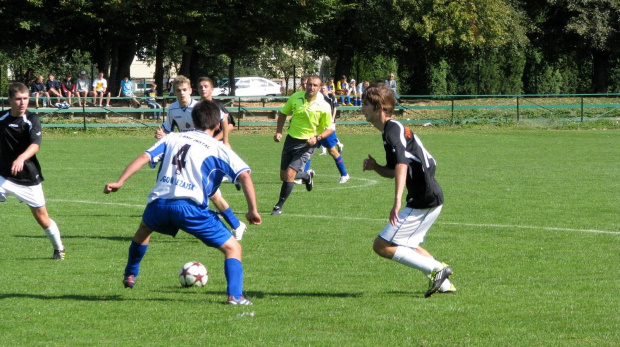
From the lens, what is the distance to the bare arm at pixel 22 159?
7.85 m

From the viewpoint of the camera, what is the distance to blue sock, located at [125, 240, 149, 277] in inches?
256

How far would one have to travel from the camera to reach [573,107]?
34.9m

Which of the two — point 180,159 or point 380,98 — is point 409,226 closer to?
point 380,98

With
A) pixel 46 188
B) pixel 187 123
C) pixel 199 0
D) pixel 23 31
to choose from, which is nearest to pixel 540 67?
pixel 199 0

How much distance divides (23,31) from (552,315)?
119 ft

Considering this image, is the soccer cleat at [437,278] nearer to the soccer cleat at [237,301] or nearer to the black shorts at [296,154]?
the soccer cleat at [237,301]

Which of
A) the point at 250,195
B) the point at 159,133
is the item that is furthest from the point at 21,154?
the point at 250,195

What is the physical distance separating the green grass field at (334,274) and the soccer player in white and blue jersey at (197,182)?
1.90 feet

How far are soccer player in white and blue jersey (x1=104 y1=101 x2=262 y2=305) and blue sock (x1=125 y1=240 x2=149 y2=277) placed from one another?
0.38 metres

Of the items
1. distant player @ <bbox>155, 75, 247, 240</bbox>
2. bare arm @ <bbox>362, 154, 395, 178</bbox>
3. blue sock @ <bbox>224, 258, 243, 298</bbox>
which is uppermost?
distant player @ <bbox>155, 75, 247, 240</bbox>

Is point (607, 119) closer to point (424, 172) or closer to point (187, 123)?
point (187, 123)

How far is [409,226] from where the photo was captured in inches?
257

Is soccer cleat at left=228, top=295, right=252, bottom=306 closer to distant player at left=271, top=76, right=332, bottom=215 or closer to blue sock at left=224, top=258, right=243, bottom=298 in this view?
blue sock at left=224, top=258, right=243, bottom=298

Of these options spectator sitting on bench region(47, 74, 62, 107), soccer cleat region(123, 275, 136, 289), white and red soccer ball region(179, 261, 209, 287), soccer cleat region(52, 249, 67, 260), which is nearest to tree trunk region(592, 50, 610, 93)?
spectator sitting on bench region(47, 74, 62, 107)
